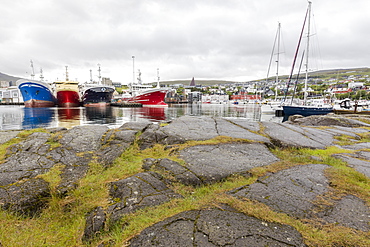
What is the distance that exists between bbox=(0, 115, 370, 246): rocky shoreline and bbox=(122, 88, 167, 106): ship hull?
6744 cm

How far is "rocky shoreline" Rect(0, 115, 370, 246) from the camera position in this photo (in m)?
2.75

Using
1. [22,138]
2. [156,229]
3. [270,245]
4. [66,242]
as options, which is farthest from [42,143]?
[270,245]

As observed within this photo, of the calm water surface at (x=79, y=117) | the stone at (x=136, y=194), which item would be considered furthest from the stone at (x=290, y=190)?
the calm water surface at (x=79, y=117)

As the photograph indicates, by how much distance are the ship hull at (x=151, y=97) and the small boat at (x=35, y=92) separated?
3076 centimetres

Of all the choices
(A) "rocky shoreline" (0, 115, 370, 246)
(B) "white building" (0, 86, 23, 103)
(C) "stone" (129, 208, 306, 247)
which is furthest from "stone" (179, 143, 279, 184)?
(B) "white building" (0, 86, 23, 103)

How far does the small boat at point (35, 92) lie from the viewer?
5816cm

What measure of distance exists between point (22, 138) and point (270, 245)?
8.34 metres

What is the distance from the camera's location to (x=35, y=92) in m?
60.3

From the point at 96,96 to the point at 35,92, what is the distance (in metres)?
17.8

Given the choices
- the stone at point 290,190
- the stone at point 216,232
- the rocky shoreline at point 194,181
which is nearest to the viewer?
the stone at point 216,232

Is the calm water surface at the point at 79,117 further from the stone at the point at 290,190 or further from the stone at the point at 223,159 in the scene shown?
the stone at the point at 290,190

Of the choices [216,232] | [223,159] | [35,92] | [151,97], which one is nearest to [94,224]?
[216,232]

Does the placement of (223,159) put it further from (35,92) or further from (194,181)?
(35,92)

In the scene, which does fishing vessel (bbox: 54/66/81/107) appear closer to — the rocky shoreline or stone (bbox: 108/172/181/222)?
the rocky shoreline
